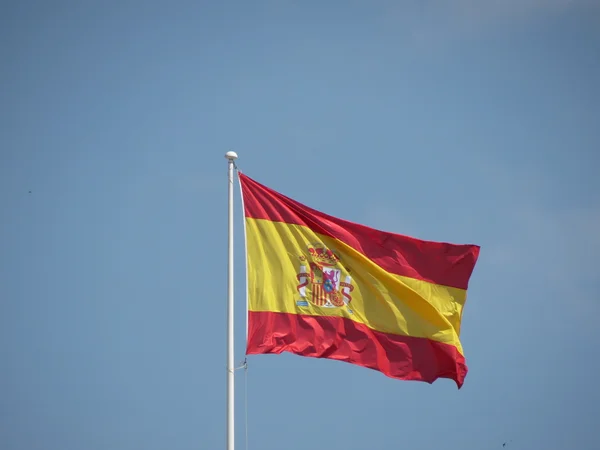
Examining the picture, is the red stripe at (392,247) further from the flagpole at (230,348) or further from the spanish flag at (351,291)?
the flagpole at (230,348)

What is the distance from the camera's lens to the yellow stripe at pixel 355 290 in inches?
1128

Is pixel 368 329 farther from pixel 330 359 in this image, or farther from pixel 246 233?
pixel 246 233

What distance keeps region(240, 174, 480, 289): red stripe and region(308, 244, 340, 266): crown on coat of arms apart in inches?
17.2

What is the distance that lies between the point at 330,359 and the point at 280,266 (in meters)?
2.76

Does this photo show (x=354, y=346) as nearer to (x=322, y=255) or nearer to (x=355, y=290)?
(x=355, y=290)

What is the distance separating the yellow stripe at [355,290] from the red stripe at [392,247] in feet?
0.72

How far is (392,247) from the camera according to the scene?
102ft

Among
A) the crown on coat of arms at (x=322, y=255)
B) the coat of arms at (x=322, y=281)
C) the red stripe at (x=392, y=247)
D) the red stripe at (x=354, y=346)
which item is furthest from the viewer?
the crown on coat of arms at (x=322, y=255)

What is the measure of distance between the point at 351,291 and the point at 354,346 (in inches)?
60.0

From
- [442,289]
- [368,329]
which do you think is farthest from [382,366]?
[442,289]

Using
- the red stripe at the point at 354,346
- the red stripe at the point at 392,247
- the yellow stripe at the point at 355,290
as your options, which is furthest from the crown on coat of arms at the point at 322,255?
the red stripe at the point at 354,346

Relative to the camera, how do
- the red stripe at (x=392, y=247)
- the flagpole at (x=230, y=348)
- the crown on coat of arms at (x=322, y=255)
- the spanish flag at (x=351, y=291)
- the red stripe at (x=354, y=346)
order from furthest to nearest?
the crown on coat of arms at (x=322, y=255) → the red stripe at (x=392, y=247) → the spanish flag at (x=351, y=291) → the red stripe at (x=354, y=346) → the flagpole at (x=230, y=348)

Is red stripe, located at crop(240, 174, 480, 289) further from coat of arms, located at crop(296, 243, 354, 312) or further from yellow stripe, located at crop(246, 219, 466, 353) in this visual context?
coat of arms, located at crop(296, 243, 354, 312)

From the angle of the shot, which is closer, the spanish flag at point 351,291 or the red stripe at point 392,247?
the spanish flag at point 351,291
